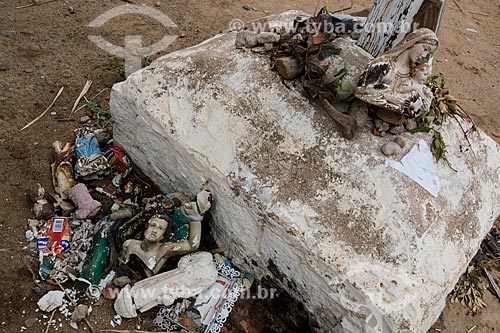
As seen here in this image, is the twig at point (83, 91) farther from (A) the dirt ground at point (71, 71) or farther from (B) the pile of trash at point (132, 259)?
(B) the pile of trash at point (132, 259)

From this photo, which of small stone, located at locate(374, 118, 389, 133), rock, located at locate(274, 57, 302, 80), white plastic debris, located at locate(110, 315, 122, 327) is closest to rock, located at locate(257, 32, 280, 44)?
rock, located at locate(274, 57, 302, 80)

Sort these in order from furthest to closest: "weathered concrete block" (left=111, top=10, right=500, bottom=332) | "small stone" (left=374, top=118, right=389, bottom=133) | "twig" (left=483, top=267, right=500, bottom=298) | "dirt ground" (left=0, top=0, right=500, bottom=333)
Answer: "twig" (left=483, top=267, right=500, bottom=298) < "dirt ground" (left=0, top=0, right=500, bottom=333) < "small stone" (left=374, top=118, right=389, bottom=133) < "weathered concrete block" (left=111, top=10, right=500, bottom=332)

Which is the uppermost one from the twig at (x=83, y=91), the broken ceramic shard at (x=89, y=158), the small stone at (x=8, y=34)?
the small stone at (x=8, y=34)

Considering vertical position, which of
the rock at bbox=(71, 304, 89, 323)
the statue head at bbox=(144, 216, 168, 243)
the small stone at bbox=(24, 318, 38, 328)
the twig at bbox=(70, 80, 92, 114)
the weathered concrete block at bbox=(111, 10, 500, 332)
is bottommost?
the small stone at bbox=(24, 318, 38, 328)

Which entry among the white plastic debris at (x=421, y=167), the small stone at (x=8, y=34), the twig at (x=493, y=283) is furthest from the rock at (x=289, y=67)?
the small stone at (x=8, y=34)

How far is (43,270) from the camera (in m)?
3.18

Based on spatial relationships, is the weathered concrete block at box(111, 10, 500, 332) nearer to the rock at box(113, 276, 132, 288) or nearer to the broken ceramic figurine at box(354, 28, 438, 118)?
the broken ceramic figurine at box(354, 28, 438, 118)

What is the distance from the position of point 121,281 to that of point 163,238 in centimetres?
39

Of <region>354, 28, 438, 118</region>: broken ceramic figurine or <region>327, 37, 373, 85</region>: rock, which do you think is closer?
<region>354, 28, 438, 118</region>: broken ceramic figurine

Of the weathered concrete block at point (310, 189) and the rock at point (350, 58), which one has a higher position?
the rock at point (350, 58)

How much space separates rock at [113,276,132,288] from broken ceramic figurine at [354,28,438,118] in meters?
1.87

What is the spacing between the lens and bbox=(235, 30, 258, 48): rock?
3.45 metres

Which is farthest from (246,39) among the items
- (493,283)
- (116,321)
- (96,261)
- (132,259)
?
(493,283)

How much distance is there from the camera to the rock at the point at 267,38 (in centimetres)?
340
